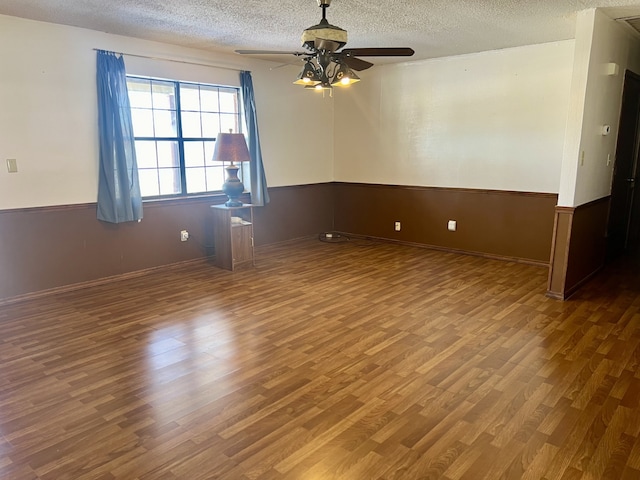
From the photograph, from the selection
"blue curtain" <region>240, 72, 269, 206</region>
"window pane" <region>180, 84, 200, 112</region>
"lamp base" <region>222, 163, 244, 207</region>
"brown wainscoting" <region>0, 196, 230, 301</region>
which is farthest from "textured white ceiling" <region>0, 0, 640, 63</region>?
"brown wainscoting" <region>0, 196, 230, 301</region>

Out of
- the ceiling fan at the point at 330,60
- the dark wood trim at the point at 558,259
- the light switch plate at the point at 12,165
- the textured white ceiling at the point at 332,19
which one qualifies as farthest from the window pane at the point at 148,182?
the dark wood trim at the point at 558,259

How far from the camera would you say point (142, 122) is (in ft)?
16.3

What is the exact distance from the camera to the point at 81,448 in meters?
2.13

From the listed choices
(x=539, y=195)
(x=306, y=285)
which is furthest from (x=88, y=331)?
(x=539, y=195)

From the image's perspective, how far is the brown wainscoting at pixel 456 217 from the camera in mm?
5340

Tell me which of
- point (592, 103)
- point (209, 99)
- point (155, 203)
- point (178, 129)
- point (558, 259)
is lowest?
point (558, 259)

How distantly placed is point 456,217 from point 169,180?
3.63 meters

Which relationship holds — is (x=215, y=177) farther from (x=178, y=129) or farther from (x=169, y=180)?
(x=178, y=129)

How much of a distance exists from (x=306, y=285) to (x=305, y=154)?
270cm

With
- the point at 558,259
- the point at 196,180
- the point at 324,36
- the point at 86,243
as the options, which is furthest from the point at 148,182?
the point at 558,259

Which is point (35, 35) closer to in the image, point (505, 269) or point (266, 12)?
point (266, 12)

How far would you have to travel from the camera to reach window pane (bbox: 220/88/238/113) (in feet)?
18.7

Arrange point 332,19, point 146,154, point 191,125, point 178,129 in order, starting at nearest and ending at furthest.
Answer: point 332,19 → point 146,154 → point 178,129 → point 191,125

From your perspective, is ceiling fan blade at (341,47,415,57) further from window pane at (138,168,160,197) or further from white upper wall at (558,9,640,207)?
window pane at (138,168,160,197)
